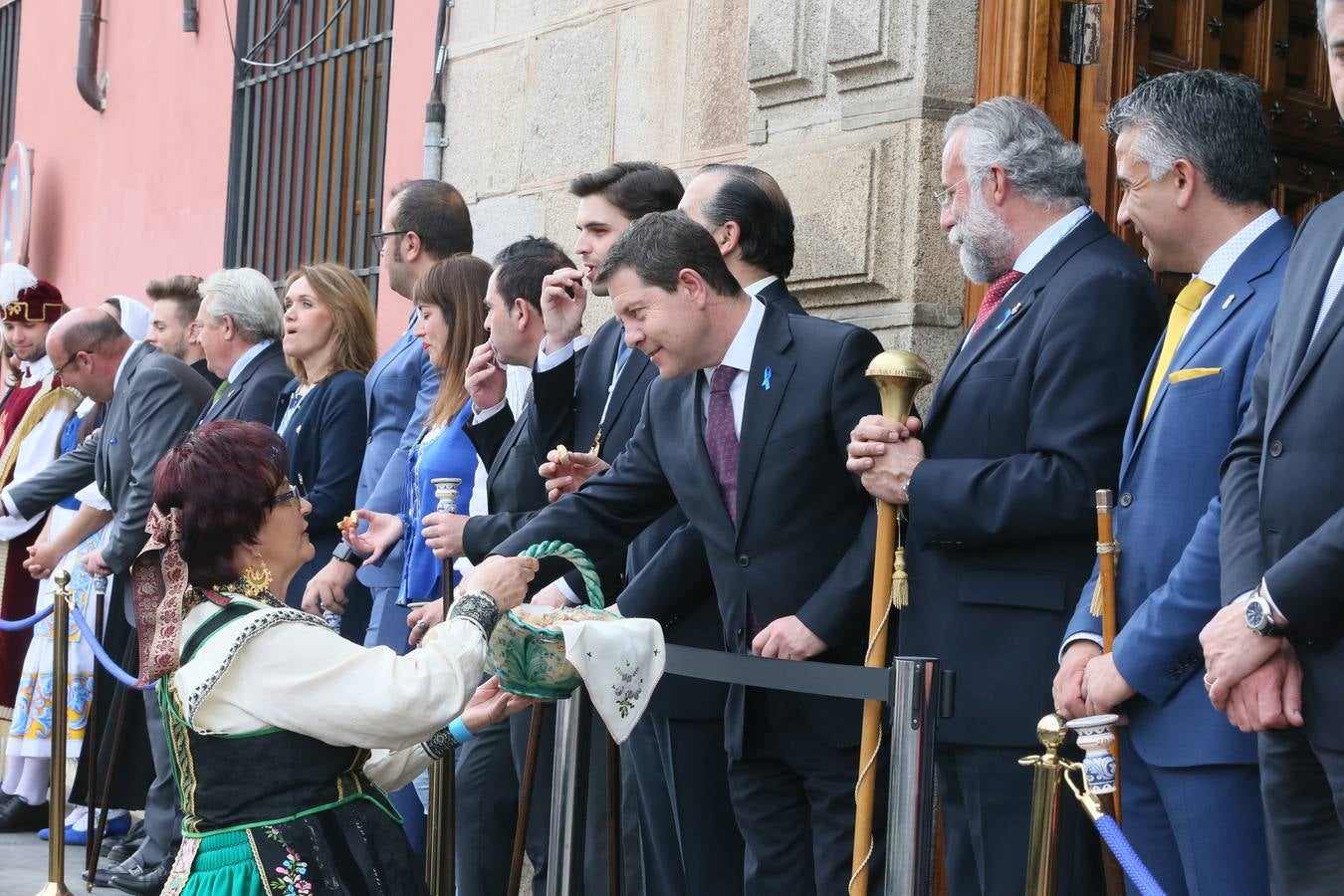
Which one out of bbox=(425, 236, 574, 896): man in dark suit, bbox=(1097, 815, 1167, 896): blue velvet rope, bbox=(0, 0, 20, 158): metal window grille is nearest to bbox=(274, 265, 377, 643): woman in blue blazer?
bbox=(425, 236, 574, 896): man in dark suit

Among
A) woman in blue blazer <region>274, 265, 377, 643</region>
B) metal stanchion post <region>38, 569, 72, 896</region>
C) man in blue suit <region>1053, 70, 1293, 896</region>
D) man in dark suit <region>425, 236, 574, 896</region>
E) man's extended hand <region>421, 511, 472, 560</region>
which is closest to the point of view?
man in blue suit <region>1053, 70, 1293, 896</region>

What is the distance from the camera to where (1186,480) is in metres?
3.29

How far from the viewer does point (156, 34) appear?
10.9m

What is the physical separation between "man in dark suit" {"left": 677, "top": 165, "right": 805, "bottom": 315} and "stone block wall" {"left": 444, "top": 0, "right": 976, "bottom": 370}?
554 mm

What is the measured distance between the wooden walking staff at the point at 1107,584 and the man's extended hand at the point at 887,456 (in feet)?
1.45

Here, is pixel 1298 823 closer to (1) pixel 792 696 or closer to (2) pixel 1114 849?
(2) pixel 1114 849

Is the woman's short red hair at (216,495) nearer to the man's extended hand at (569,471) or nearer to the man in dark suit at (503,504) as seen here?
the man's extended hand at (569,471)

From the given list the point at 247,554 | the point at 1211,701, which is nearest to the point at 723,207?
the point at 247,554

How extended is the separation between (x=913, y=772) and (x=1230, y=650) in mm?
696

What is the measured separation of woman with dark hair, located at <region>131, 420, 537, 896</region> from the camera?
134 inches

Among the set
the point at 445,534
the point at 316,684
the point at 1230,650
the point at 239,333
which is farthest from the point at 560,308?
the point at 1230,650

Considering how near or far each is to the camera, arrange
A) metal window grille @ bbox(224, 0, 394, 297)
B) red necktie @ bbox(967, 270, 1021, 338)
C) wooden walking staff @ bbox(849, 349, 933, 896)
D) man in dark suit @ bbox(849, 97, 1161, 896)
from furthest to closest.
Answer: metal window grille @ bbox(224, 0, 394, 297)
red necktie @ bbox(967, 270, 1021, 338)
wooden walking staff @ bbox(849, 349, 933, 896)
man in dark suit @ bbox(849, 97, 1161, 896)

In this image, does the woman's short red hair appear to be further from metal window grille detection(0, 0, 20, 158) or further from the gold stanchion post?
metal window grille detection(0, 0, 20, 158)

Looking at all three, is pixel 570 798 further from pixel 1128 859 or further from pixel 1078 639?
pixel 1128 859
